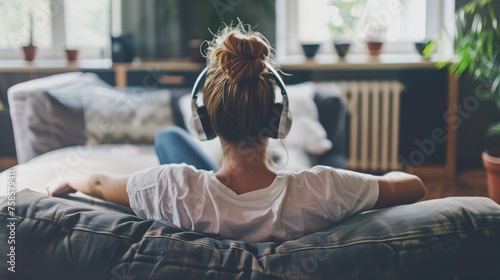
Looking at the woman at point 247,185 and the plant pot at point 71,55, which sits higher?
the plant pot at point 71,55

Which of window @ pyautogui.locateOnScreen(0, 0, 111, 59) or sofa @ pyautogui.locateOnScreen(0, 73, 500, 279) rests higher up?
window @ pyautogui.locateOnScreen(0, 0, 111, 59)

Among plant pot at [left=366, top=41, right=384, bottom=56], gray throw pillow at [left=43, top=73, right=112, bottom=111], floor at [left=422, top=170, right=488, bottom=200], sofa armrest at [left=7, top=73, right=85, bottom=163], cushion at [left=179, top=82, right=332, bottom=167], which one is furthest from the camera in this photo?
plant pot at [left=366, top=41, right=384, bottom=56]

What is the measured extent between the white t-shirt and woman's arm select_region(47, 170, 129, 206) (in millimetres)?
122

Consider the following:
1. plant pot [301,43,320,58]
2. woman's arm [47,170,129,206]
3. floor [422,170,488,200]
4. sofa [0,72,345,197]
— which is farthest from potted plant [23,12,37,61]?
woman's arm [47,170,129,206]

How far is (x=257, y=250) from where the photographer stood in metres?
1.10

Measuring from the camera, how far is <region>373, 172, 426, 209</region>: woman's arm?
50.1 inches

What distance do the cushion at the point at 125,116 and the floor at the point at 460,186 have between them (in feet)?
5.03

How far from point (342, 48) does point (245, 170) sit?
2715mm

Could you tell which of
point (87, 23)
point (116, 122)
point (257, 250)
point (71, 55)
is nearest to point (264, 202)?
point (257, 250)

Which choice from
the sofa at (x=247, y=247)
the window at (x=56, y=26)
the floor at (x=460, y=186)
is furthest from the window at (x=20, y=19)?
the sofa at (x=247, y=247)

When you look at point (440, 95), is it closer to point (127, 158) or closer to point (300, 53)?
point (300, 53)

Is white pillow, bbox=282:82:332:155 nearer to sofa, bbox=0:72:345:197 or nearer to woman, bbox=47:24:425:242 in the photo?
sofa, bbox=0:72:345:197

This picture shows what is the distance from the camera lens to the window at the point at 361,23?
13.0 ft

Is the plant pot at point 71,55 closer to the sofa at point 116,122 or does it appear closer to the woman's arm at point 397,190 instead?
the sofa at point 116,122
